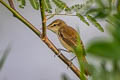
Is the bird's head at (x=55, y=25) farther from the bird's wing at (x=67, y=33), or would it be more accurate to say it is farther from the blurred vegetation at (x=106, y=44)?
the blurred vegetation at (x=106, y=44)

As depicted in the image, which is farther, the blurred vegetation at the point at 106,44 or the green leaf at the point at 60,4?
the green leaf at the point at 60,4

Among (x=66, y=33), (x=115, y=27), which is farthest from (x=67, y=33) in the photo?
(x=115, y=27)

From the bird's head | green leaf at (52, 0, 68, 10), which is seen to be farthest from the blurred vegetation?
the bird's head

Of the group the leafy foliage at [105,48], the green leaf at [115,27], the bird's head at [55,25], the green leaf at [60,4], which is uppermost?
the leafy foliage at [105,48]

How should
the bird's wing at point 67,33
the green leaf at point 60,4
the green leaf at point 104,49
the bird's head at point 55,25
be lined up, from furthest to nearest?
1. the bird's head at point 55,25
2. the bird's wing at point 67,33
3. the green leaf at point 60,4
4. the green leaf at point 104,49

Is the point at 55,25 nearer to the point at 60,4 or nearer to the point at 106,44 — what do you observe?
the point at 60,4

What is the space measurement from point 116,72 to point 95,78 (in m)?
0.04

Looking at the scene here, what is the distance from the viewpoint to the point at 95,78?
0.20 meters

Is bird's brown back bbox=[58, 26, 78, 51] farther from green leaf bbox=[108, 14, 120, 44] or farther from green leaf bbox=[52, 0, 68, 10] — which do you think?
green leaf bbox=[108, 14, 120, 44]

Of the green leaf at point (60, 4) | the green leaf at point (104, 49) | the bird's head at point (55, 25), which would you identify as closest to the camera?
the green leaf at point (104, 49)

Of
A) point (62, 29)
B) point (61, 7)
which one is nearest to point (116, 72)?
point (61, 7)

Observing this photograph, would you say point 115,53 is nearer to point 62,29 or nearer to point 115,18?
point 115,18

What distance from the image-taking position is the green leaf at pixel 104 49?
12cm

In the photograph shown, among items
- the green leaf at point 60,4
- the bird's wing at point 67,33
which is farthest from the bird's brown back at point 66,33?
the green leaf at point 60,4
